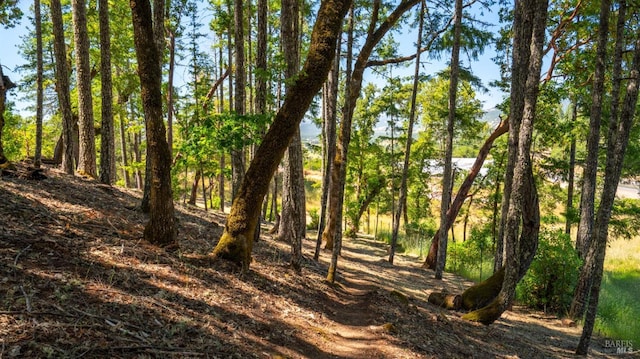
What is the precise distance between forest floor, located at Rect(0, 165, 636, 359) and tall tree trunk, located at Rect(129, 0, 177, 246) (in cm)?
34

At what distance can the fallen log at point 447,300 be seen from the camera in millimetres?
8031

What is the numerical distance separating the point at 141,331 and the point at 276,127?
327cm

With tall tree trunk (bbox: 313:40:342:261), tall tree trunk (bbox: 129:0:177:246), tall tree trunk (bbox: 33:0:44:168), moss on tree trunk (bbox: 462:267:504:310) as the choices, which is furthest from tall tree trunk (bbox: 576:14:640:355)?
tall tree trunk (bbox: 33:0:44:168)

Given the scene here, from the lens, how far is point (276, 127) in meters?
5.48

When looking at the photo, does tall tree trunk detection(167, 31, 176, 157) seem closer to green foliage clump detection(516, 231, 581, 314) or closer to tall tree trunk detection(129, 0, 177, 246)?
tall tree trunk detection(129, 0, 177, 246)

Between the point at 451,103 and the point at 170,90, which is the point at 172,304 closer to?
the point at 451,103

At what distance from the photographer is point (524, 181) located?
20.0 feet

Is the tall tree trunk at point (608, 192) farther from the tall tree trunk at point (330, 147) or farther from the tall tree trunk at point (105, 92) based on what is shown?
the tall tree trunk at point (105, 92)

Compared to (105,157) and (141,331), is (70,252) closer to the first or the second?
(141,331)

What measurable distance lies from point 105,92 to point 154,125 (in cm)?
502

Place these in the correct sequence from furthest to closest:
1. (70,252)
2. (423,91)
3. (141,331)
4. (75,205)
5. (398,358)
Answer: (423,91), (75,205), (398,358), (70,252), (141,331)

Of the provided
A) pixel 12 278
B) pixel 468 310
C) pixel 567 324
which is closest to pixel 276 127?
pixel 12 278

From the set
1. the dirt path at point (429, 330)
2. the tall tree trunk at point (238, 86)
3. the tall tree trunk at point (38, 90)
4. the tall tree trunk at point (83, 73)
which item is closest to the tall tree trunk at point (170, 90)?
the tall tree trunk at point (83, 73)

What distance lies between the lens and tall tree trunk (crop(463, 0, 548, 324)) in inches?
236
